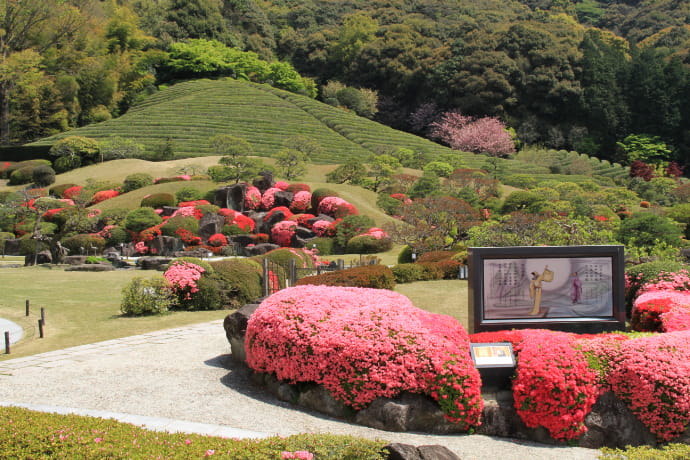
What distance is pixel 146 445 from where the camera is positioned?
470cm

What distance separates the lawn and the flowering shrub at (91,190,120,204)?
18.2 m

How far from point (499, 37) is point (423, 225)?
4765cm

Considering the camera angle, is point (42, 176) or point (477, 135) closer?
point (42, 176)

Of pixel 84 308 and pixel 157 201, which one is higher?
pixel 157 201

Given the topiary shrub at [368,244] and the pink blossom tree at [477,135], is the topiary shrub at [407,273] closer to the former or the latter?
the topiary shrub at [368,244]

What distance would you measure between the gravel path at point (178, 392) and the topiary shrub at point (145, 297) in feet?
8.60

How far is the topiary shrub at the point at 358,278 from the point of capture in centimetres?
1293

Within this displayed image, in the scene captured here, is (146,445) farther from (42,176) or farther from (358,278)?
(42,176)

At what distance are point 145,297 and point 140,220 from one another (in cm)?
1734

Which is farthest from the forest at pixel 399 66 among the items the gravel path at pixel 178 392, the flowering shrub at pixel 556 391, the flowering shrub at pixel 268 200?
the flowering shrub at pixel 556 391

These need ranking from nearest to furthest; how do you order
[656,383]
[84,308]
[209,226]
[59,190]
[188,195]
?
1. [656,383]
2. [84,308]
3. [209,226]
4. [188,195]
5. [59,190]

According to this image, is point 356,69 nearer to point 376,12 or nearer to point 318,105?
point 318,105

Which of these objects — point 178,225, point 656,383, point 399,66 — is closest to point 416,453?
point 656,383

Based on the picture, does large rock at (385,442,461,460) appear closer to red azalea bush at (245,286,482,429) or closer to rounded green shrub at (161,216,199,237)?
red azalea bush at (245,286,482,429)
